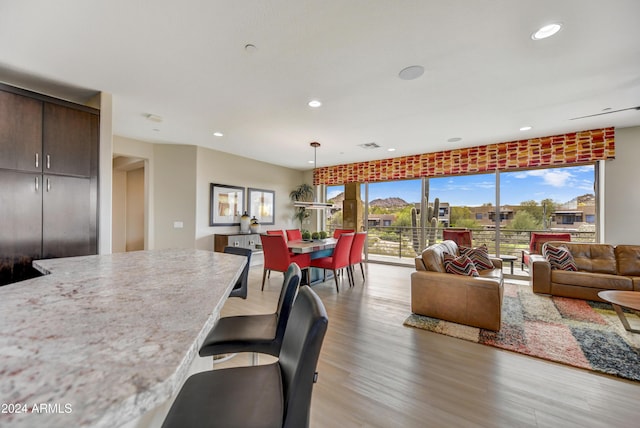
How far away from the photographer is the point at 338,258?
14.0ft

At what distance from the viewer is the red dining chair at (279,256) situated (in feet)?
13.0

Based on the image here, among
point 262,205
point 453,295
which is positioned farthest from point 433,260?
point 262,205

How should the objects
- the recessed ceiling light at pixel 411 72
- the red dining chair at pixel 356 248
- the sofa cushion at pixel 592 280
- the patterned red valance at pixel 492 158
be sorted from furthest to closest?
1. the red dining chair at pixel 356 248
2. the patterned red valance at pixel 492 158
3. the sofa cushion at pixel 592 280
4. the recessed ceiling light at pixel 411 72

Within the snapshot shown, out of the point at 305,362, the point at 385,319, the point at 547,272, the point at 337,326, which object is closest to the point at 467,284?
the point at 385,319

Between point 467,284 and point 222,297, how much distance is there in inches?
109

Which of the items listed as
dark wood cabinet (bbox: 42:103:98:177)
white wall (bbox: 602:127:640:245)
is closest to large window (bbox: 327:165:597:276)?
white wall (bbox: 602:127:640:245)

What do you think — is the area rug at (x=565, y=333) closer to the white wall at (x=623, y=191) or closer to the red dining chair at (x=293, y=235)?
the white wall at (x=623, y=191)

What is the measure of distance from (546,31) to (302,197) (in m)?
5.94

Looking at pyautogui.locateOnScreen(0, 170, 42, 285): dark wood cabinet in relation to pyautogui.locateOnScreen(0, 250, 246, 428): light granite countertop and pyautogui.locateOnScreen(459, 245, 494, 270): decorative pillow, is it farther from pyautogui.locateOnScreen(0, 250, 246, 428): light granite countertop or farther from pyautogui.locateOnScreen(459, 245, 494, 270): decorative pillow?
pyautogui.locateOnScreen(459, 245, 494, 270): decorative pillow

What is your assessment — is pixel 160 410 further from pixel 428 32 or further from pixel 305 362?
pixel 428 32

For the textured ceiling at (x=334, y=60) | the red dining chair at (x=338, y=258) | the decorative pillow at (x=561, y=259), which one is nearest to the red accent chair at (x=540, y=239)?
the decorative pillow at (x=561, y=259)

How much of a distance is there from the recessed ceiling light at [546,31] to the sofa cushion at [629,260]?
372 centimetres

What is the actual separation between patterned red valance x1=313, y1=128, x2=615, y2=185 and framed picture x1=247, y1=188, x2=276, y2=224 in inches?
71.0

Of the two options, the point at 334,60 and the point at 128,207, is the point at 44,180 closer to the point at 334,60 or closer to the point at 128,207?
the point at 334,60
